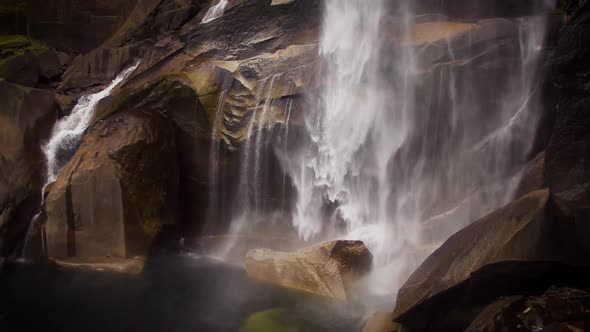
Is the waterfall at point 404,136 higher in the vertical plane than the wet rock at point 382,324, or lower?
higher

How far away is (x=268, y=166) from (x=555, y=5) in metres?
6.81

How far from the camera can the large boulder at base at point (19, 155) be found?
9461 millimetres

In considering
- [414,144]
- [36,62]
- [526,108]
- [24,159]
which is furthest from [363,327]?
[36,62]

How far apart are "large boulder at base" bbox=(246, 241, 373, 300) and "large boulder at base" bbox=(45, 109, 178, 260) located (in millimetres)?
2949

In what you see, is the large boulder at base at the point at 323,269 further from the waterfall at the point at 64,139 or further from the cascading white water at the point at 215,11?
the cascading white water at the point at 215,11

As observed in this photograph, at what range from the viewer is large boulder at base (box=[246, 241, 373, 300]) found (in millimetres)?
7301

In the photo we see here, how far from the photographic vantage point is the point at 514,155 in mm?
8578

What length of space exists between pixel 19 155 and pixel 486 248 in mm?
9843

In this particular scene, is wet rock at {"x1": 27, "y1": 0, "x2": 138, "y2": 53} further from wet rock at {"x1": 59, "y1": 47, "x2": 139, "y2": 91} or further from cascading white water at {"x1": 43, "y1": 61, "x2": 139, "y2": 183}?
cascading white water at {"x1": 43, "y1": 61, "x2": 139, "y2": 183}

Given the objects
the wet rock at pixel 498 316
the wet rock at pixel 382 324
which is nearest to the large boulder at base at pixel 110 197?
the wet rock at pixel 382 324

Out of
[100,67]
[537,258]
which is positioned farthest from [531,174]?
[100,67]

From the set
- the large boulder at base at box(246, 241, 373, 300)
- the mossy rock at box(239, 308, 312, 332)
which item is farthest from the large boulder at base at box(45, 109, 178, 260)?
the mossy rock at box(239, 308, 312, 332)

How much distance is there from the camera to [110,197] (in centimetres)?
885

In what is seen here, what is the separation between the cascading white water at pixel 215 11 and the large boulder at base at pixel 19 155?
455 cm
